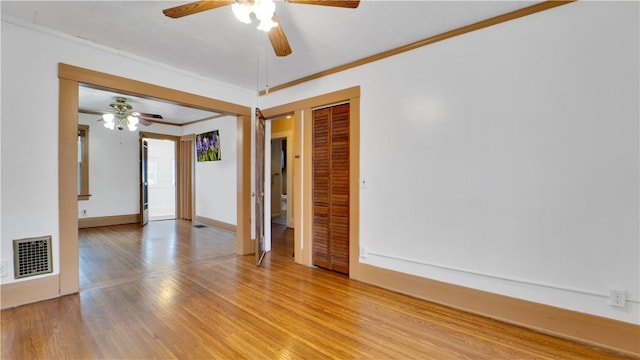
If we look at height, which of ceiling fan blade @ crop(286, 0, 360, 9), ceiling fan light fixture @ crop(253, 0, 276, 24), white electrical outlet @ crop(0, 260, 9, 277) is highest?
ceiling fan blade @ crop(286, 0, 360, 9)

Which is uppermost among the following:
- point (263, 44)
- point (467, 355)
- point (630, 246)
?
point (263, 44)

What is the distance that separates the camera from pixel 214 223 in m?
6.40

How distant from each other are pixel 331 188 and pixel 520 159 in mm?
1999

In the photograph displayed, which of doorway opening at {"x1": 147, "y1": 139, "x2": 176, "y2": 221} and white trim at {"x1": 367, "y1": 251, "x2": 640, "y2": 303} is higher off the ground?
doorway opening at {"x1": 147, "y1": 139, "x2": 176, "y2": 221}

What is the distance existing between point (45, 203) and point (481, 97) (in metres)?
4.15

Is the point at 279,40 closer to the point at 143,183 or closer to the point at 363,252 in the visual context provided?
the point at 363,252

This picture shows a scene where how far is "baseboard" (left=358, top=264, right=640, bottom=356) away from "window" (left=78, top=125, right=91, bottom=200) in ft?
22.1

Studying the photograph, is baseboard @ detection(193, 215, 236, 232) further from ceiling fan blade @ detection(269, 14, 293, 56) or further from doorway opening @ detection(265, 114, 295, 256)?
ceiling fan blade @ detection(269, 14, 293, 56)

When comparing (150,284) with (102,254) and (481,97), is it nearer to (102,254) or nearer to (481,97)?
(102,254)

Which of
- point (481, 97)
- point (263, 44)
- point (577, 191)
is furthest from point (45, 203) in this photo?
point (577, 191)

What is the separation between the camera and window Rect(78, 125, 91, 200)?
6066 mm

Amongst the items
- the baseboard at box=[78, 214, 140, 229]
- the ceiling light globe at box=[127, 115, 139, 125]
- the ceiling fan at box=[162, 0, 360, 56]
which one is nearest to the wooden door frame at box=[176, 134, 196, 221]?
the baseboard at box=[78, 214, 140, 229]

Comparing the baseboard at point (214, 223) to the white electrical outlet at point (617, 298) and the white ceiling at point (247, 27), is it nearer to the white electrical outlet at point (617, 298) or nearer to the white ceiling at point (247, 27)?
the white ceiling at point (247, 27)

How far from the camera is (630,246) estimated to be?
1.87 meters
